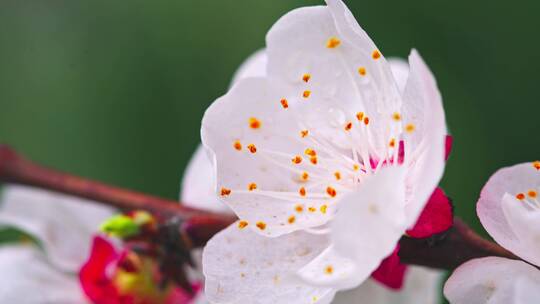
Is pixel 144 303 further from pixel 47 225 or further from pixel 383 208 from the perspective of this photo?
pixel 383 208

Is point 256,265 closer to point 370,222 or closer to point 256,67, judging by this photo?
point 370,222

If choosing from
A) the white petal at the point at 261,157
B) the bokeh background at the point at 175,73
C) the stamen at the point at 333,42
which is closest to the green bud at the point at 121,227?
the white petal at the point at 261,157

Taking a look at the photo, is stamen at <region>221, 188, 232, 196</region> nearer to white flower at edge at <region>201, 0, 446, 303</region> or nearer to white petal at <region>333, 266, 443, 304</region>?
white flower at edge at <region>201, 0, 446, 303</region>

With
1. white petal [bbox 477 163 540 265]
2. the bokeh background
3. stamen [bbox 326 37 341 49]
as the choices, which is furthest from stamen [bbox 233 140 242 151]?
the bokeh background

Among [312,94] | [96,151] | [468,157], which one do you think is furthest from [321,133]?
[96,151]

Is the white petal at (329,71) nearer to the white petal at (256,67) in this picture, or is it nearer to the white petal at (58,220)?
the white petal at (256,67)

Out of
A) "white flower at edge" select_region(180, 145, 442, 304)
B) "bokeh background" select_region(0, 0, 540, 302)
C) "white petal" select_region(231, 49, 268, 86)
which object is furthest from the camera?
"bokeh background" select_region(0, 0, 540, 302)
